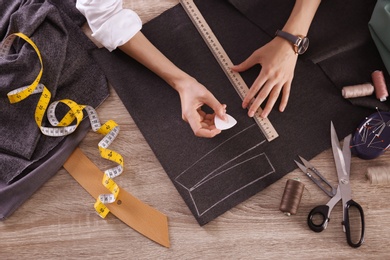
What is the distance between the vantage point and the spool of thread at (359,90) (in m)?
1.45

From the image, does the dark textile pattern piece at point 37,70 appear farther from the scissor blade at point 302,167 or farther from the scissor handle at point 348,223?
the scissor handle at point 348,223

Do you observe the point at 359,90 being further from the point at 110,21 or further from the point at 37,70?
the point at 37,70

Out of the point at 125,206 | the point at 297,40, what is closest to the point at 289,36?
the point at 297,40

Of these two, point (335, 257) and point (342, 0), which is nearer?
point (335, 257)

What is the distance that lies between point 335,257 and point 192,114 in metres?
0.66

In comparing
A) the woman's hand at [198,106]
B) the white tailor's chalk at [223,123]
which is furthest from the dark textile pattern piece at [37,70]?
the white tailor's chalk at [223,123]

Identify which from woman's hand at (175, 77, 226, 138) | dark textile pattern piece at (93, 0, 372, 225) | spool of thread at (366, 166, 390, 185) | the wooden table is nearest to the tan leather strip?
the wooden table

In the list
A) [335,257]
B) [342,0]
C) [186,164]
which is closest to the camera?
[335,257]

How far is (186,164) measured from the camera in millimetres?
1439

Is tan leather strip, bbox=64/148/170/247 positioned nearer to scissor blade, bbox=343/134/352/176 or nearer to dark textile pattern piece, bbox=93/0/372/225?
dark textile pattern piece, bbox=93/0/372/225

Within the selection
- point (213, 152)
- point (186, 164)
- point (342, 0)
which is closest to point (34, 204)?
point (186, 164)

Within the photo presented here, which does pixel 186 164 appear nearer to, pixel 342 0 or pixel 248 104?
pixel 248 104

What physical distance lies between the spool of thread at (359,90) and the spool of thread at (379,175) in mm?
267

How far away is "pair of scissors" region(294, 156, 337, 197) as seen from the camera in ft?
4.52
